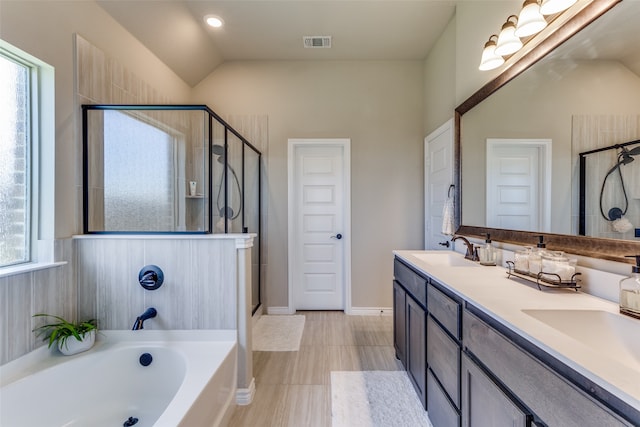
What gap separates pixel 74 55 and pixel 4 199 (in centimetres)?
98

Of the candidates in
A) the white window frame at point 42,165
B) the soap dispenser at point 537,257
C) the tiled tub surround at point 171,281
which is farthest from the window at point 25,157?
the soap dispenser at point 537,257

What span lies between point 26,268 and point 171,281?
2.28ft

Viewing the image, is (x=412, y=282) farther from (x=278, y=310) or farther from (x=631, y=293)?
(x=278, y=310)

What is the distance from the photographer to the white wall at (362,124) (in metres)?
3.17

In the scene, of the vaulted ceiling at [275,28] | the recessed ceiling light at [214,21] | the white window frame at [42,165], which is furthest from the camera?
the recessed ceiling light at [214,21]

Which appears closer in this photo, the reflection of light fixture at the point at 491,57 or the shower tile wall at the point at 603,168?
the shower tile wall at the point at 603,168

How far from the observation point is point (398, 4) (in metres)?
2.30

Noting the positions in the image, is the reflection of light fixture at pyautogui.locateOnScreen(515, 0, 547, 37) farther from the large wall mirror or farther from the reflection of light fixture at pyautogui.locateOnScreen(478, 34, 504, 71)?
the reflection of light fixture at pyautogui.locateOnScreen(478, 34, 504, 71)

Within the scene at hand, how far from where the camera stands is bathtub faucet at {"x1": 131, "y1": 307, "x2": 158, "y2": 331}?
1628 mm

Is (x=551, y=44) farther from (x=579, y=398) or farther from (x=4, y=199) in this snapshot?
(x=4, y=199)

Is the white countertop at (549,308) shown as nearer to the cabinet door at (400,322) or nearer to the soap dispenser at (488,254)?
the soap dispenser at (488,254)

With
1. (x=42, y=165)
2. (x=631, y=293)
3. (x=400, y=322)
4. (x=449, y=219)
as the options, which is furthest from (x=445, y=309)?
(x=42, y=165)

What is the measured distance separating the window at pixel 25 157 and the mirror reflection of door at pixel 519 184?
9.16 ft

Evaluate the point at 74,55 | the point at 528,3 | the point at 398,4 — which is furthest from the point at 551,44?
the point at 74,55
